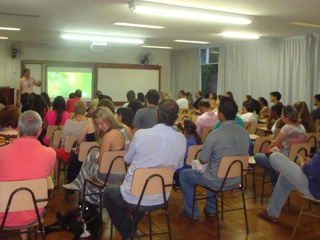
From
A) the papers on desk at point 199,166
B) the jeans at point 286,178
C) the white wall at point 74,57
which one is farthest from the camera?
the white wall at point 74,57

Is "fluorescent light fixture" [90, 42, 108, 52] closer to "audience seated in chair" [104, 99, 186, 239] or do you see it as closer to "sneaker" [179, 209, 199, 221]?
"sneaker" [179, 209, 199, 221]

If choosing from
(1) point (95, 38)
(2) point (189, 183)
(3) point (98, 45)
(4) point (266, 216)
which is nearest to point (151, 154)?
(2) point (189, 183)

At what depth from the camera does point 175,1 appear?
19.1 feet

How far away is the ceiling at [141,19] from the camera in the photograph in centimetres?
593

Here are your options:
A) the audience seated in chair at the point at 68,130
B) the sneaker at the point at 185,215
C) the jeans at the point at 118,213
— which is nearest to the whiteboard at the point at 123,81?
the audience seated in chair at the point at 68,130

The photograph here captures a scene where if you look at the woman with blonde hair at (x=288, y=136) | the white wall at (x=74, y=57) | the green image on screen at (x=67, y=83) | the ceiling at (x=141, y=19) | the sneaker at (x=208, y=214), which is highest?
the ceiling at (x=141, y=19)

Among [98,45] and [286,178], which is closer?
[286,178]

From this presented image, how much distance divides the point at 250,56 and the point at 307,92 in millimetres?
2338

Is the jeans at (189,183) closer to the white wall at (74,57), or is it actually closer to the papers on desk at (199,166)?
the papers on desk at (199,166)

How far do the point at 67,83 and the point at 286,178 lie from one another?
10.5 metres

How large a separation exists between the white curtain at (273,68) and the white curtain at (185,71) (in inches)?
57.1

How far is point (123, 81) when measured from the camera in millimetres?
13945

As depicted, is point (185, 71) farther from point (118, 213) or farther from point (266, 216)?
point (118, 213)

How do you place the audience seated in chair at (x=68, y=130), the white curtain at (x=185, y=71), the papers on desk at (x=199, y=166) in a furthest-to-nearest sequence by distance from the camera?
the white curtain at (x=185, y=71) < the audience seated in chair at (x=68, y=130) < the papers on desk at (x=199, y=166)
